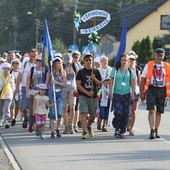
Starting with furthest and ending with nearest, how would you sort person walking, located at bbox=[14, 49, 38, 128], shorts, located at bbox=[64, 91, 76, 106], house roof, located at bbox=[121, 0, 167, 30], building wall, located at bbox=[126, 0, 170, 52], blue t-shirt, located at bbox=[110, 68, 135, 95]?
house roof, located at bbox=[121, 0, 167, 30] < building wall, located at bbox=[126, 0, 170, 52] < person walking, located at bbox=[14, 49, 38, 128] < shorts, located at bbox=[64, 91, 76, 106] < blue t-shirt, located at bbox=[110, 68, 135, 95]

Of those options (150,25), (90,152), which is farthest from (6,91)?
(150,25)

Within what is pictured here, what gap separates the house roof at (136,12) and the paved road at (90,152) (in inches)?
2010

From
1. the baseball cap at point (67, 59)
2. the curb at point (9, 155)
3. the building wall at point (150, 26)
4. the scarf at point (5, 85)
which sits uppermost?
the building wall at point (150, 26)

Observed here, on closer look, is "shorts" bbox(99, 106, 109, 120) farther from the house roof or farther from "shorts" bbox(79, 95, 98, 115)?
the house roof

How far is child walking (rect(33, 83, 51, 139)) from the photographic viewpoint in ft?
44.8

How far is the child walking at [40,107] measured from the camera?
13.7 metres

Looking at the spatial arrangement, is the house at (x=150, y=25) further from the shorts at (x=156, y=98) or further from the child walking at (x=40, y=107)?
the child walking at (x=40, y=107)

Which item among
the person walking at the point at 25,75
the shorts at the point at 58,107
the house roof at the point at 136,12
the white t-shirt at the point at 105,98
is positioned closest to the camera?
the shorts at the point at 58,107

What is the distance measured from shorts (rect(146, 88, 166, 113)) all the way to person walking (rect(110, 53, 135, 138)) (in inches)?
14.6

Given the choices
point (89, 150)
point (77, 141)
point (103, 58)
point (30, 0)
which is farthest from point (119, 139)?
point (30, 0)

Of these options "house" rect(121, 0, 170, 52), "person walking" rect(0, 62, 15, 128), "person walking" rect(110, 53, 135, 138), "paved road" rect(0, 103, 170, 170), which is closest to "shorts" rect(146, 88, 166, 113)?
"person walking" rect(110, 53, 135, 138)

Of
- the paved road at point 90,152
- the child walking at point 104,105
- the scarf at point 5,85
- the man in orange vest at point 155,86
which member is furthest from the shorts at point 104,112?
the scarf at point 5,85

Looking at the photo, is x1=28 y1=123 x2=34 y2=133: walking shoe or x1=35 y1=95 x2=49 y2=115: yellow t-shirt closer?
x1=35 y1=95 x2=49 y2=115: yellow t-shirt

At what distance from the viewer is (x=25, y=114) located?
1600 cm
